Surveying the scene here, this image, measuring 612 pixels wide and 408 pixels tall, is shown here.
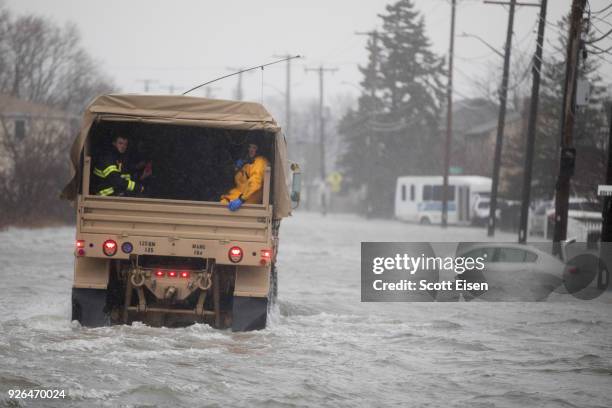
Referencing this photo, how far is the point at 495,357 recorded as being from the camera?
1405cm

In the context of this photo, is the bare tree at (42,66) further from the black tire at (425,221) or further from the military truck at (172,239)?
the military truck at (172,239)

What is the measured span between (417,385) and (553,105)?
129 feet

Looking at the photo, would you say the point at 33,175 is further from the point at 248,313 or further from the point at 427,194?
the point at 248,313

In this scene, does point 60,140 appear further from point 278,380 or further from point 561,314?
point 278,380

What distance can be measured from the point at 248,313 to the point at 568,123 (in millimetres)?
13816

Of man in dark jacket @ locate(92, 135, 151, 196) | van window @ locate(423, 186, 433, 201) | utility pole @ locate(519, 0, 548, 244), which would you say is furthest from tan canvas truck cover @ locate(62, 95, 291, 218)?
van window @ locate(423, 186, 433, 201)

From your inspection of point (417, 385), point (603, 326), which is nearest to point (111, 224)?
point (417, 385)

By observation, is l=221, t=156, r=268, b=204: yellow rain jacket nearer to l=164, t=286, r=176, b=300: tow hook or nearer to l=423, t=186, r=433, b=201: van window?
l=164, t=286, r=176, b=300: tow hook

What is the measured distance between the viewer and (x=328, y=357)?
44.1 ft

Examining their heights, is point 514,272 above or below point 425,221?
above

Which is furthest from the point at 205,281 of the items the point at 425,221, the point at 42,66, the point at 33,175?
the point at 42,66

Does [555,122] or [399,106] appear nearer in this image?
[555,122]

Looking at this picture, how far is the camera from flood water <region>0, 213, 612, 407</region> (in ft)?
35.4

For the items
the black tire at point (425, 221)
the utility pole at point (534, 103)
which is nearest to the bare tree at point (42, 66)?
the black tire at point (425, 221)
